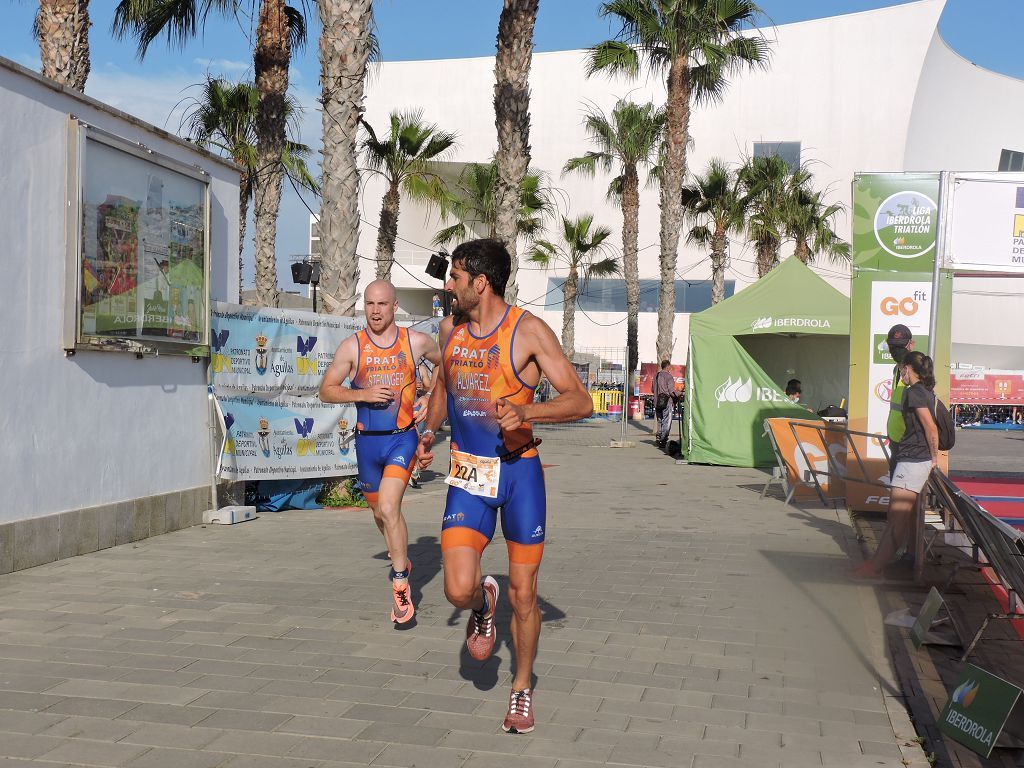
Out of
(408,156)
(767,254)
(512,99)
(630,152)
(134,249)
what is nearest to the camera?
(134,249)

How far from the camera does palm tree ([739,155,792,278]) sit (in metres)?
33.7

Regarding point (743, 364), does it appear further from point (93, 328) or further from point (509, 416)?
point (509, 416)

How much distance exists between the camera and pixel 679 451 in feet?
65.9

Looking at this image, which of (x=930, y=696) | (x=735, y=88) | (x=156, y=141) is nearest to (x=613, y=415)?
(x=735, y=88)

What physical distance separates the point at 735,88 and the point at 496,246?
168ft

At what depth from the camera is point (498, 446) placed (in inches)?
173

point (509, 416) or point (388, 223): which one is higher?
point (388, 223)

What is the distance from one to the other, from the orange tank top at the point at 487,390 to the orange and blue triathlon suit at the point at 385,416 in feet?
6.19

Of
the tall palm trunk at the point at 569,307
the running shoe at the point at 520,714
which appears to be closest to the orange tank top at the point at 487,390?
the running shoe at the point at 520,714

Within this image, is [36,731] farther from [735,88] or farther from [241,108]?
[735,88]

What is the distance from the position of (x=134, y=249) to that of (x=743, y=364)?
1141 centimetres

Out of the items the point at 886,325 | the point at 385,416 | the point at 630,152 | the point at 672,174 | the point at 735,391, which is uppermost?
the point at 630,152

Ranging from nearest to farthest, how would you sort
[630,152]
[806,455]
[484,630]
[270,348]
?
[484,630], [270,348], [806,455], [630,152]

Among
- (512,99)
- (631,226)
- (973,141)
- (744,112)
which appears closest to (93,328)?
(512,99)
